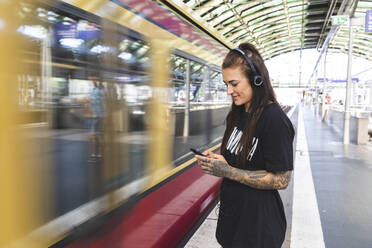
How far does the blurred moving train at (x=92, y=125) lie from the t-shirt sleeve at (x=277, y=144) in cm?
128

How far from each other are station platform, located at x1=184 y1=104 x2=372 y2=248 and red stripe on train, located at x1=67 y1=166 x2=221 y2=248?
19 cm

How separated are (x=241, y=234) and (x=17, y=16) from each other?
63.2 inches

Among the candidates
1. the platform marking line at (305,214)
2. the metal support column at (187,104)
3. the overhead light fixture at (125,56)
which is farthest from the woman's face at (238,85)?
the metal support column at (187,104)

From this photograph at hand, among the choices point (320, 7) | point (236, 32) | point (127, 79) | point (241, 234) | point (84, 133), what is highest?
point (320, 7)

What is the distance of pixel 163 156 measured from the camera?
3.61 metres

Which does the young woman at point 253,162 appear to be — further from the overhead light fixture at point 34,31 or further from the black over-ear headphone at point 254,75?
the overhead light fixture at point 34,31

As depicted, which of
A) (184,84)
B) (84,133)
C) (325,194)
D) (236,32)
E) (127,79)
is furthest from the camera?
(236,32)

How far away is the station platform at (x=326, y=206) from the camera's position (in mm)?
3434

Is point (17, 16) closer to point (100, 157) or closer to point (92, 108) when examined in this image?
point (92, 108)

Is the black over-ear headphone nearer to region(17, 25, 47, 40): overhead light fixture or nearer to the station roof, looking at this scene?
region(17, 25, 47, 40): overhead light fixture

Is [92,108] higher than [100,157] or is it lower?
higher

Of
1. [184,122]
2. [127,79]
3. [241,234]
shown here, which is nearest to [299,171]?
[184,122]

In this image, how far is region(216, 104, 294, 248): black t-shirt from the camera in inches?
56.7

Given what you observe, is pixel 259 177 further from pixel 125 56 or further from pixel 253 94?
pixel 125 56
